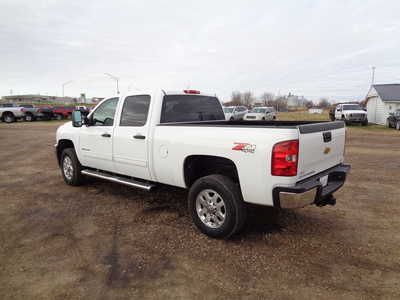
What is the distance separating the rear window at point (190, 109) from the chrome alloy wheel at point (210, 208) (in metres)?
1.33

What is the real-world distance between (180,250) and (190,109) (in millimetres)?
2309

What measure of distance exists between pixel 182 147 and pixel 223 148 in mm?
648

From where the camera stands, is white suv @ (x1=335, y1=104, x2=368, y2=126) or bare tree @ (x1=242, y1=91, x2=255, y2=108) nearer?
white suv @ (x1=335, y1=104, x2=368, y2=126)

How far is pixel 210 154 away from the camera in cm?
349

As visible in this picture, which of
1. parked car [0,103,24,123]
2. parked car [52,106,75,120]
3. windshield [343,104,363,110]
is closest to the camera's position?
windshield [343,104,363,110]

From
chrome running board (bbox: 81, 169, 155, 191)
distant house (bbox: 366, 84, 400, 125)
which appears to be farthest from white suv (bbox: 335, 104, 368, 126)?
chrome running board (bbox: 81, 169, 155, 191)

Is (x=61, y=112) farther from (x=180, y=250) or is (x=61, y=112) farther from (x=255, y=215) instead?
(x=180, y=250)

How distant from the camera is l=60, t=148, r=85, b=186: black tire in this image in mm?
5875

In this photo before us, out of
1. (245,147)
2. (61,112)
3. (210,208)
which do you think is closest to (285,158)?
(245,147)

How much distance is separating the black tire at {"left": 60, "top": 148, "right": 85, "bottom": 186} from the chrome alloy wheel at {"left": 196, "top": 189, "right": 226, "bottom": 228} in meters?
3.30

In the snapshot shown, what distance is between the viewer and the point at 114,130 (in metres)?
4.79

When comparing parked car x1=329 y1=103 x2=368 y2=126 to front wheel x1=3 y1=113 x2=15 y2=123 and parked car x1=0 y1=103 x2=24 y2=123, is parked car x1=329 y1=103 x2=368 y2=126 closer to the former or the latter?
parked car x1=0 y1=103 x2=24 y2=123

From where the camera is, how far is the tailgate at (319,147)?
306 cm

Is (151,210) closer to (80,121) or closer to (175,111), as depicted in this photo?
(175,111)
